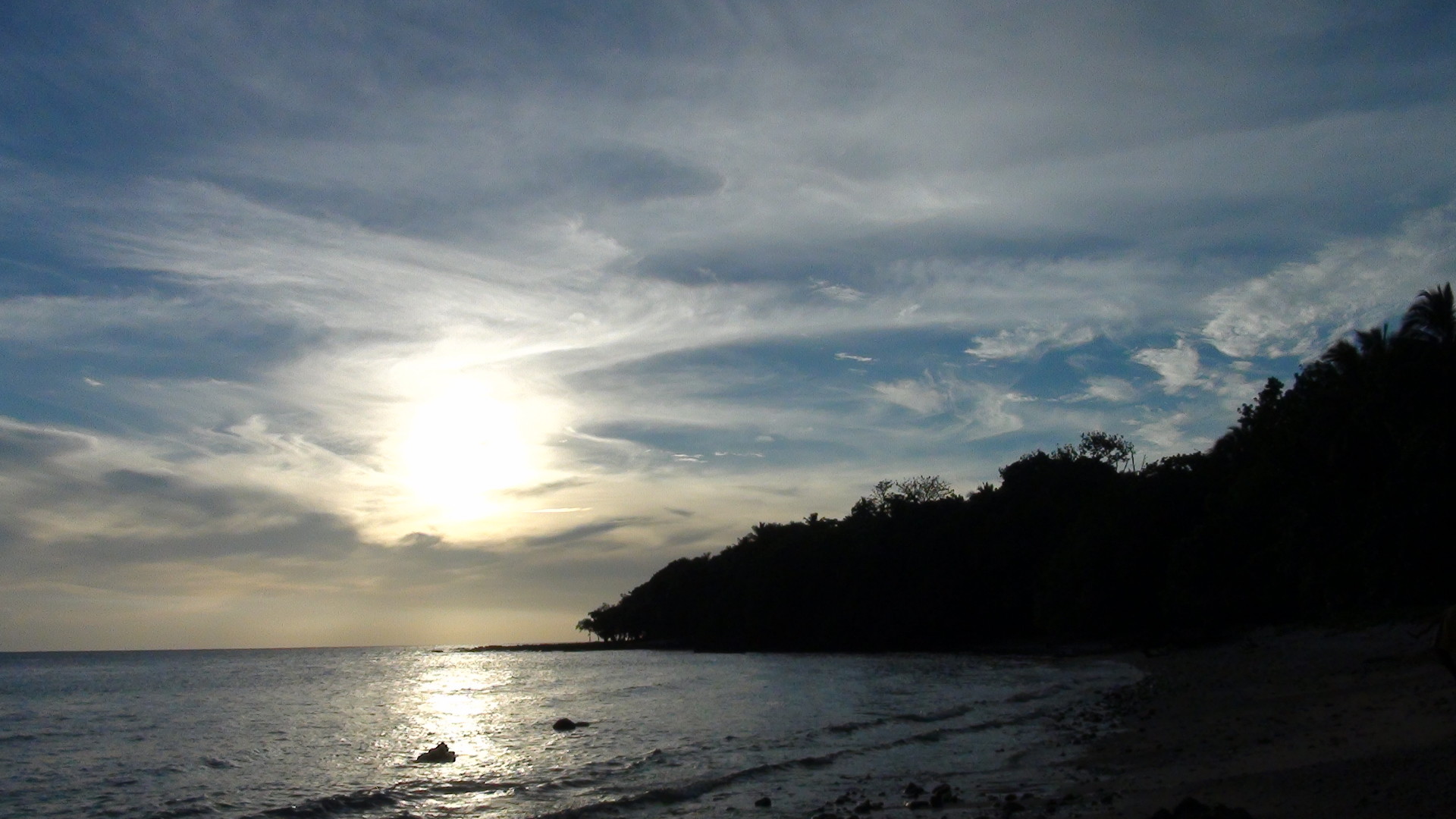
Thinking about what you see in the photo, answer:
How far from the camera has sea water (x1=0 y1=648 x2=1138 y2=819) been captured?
18781 millimetres

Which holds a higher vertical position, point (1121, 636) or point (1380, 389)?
point (1380, 389)

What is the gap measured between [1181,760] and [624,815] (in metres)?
9.80

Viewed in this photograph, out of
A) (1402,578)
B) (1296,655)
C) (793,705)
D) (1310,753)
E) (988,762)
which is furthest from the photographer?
(793,705)

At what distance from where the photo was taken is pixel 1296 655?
34781mm

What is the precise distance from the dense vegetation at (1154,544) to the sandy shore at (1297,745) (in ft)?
14.4

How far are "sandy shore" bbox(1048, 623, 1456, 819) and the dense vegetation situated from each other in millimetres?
4398

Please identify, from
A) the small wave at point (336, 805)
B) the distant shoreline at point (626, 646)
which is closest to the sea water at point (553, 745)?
the small wave at point (336, 805)

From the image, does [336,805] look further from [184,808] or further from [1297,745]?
[1297,745]

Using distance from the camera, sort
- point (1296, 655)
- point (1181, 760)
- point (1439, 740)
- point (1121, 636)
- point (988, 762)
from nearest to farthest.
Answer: point (1439, 740) < point (1181, 760) < point (988, 762) < point (1296, 655) < point (1121, 636)

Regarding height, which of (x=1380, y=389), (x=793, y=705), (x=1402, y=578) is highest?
(x=1380, y=389)

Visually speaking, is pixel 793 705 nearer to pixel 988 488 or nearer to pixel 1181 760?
pixel 1181 760

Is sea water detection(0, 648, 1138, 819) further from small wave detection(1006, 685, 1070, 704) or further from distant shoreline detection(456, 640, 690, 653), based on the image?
distant shoreline detection(456, 640, 690, 653)

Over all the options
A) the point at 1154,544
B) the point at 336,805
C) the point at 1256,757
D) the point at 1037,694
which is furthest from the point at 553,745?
the point at 1154,544

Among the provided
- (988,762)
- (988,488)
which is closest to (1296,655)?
(988,762)
